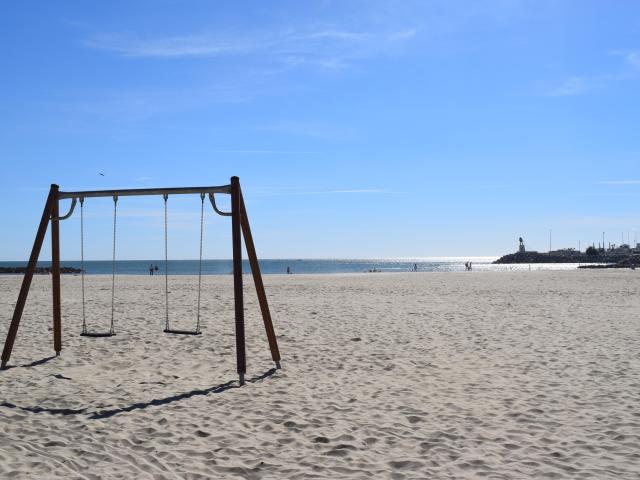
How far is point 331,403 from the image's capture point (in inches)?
232

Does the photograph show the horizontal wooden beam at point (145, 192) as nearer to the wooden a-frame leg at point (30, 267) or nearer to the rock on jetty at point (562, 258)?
the wooden a-frame leg at point (30, 267)

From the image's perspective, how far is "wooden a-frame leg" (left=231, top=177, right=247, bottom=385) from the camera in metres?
7.17

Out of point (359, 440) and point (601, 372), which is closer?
point (359, 440)

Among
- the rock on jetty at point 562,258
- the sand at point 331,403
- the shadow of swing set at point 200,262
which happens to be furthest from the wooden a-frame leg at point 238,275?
the rock on jetty at point 562,258

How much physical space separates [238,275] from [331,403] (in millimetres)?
2172

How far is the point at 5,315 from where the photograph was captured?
1349 centimetres

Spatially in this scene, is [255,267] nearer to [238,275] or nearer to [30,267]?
[238,275]

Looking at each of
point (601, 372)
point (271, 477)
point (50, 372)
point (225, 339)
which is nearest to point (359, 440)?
point (271, 477)

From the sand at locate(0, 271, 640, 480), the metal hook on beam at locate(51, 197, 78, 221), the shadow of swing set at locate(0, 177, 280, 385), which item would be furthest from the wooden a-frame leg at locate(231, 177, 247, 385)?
the metal hook on beam at locate(51, 197, 78, 221)

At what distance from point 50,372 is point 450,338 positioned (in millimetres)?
6534

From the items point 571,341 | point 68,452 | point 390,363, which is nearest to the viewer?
point 68,452

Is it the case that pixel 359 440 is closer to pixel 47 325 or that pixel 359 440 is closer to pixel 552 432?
pixel 552 432

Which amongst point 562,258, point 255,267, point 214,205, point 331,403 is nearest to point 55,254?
point 214,205

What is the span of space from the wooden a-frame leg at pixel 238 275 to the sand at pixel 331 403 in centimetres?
26
